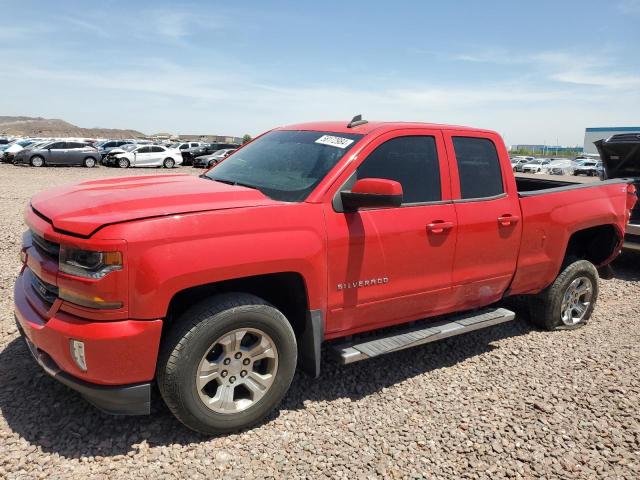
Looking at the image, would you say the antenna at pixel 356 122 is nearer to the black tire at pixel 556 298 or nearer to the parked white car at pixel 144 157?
the black tire at pixel 556 298

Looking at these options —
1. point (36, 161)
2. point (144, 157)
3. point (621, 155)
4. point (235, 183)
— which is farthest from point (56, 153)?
point (235, 183)

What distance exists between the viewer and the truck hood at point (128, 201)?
2.69 m

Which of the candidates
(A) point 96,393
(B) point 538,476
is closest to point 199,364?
(A) point 96,393

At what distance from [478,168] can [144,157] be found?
29.9 metres

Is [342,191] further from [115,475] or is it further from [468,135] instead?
[115,475]

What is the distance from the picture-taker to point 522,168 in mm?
46562

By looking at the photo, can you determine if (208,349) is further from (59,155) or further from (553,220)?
(59,155)

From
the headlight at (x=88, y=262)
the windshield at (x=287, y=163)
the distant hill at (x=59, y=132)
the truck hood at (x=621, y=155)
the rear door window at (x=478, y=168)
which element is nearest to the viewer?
the headlight at (x=88, y=262)

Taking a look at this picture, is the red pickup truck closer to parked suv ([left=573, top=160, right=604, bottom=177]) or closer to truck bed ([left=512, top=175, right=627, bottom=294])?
truck bed ([left=512, top=175, right=627, bottom=294])

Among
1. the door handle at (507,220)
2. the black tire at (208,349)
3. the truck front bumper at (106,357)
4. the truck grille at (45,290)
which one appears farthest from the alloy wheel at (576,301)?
the truck grille at (45,290)

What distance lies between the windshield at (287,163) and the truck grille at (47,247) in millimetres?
1287

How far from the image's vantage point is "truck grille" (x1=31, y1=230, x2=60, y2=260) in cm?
282

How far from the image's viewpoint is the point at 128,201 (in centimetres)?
290

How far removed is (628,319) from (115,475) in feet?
17.4
